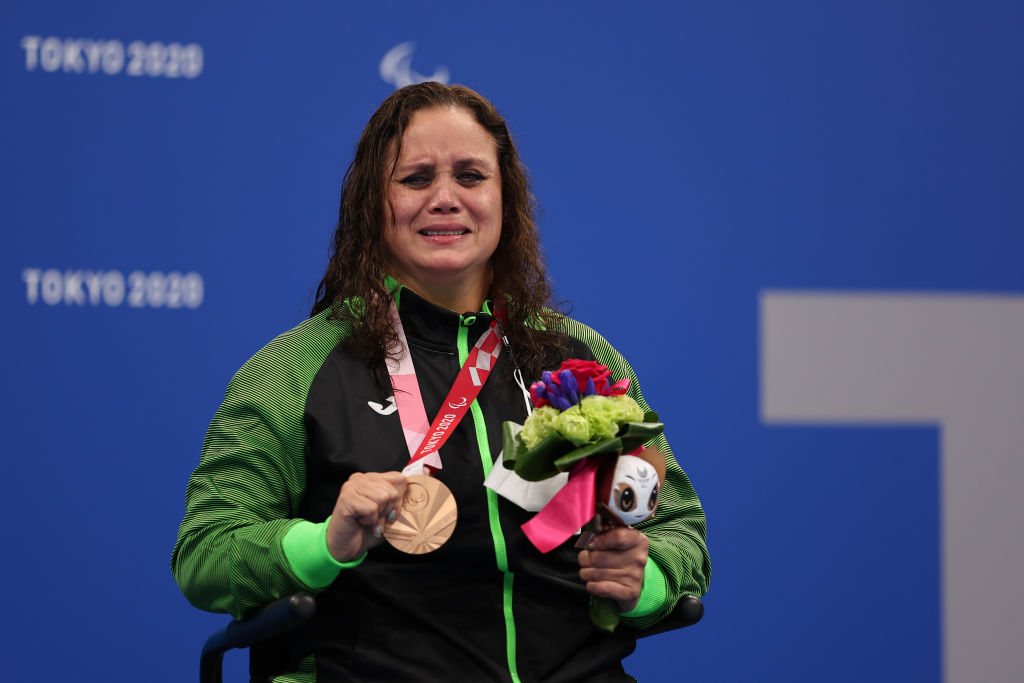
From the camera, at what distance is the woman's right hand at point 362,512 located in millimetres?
1393

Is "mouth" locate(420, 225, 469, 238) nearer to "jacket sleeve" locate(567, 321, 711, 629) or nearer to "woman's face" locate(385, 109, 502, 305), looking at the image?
"woman's face" locate(385, 109, 502, 305)

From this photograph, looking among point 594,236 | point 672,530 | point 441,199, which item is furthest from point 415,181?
point 594,236

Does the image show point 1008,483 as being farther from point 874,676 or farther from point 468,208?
point 468,208

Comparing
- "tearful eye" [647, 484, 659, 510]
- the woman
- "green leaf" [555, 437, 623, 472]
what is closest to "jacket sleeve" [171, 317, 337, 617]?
the woman

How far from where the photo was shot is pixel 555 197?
9.29ft

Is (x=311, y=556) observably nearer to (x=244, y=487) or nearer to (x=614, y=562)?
(x=244, y=487)

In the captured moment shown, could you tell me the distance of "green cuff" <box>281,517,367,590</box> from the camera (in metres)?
1.44

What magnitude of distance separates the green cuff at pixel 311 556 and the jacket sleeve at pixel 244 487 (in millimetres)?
33

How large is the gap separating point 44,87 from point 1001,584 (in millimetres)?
2739

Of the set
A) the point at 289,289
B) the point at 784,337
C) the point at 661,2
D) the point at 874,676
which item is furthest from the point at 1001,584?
the point at 289,289

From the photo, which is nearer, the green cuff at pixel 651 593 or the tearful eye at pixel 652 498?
the tearful eye at pixel 652 498

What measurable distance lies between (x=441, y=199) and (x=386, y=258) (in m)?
0.16

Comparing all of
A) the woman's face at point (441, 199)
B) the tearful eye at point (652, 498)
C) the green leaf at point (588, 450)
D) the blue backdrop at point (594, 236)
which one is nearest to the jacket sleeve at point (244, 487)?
the woman's face at point (441, 199)

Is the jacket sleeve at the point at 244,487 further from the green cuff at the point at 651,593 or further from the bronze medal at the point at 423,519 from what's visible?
the green cuff at the point at 651,593
